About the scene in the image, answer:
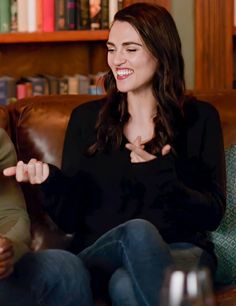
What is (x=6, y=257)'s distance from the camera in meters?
1.59

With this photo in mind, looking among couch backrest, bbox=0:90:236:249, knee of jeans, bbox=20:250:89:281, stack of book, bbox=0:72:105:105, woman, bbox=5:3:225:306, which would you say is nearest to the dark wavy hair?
woman, bbox=5:3:225:306

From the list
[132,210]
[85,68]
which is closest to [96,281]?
[132,210]

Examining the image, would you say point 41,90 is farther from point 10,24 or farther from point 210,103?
point 210,103

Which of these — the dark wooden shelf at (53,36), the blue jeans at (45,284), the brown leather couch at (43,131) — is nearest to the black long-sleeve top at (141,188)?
the brown leather couch at (43,131)

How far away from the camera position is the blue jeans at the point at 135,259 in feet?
5.38

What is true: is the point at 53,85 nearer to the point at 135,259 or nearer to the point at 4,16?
the point at 4,16

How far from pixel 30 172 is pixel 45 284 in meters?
0.26

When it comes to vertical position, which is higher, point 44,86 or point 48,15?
point 48,15

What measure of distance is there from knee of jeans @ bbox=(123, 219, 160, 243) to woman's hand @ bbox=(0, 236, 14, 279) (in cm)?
29

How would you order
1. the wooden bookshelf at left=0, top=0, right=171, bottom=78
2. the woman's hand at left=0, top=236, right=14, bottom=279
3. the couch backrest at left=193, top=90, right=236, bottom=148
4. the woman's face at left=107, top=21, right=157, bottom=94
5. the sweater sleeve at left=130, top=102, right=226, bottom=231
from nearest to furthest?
the woman's hand at left=0, top=236, right=14, bottom=279 → the sweater sleeve at left=130, top=102, right=226, bottom=231 → the woman's face at left=107, top=21, right=157, bottom=94 → the couch backrest at left=193, top=90, right=236, bottom=148 → the wooden bookshelf at left=0, top=0, right=171, bottom=78

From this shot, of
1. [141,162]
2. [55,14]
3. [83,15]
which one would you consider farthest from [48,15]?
[141,162]

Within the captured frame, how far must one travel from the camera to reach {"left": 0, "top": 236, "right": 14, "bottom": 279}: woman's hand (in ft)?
5.18

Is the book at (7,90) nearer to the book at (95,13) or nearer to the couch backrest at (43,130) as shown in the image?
the book at (95,13)

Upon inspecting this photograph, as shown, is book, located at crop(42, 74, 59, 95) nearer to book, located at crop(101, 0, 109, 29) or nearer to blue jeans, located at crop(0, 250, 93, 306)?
book, located at crop(101, 0, 109, 29)
